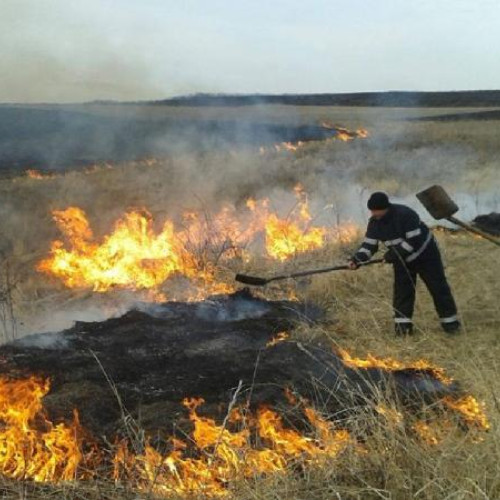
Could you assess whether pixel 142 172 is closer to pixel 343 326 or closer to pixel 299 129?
pixel 343 326

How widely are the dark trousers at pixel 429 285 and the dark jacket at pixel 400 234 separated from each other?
0.42ft

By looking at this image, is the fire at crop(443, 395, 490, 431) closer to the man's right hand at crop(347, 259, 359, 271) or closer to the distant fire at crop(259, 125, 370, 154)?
the man's right hand at crop(347, 259, 359, 271)

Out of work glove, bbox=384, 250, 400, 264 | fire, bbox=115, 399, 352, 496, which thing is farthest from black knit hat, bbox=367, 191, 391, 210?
fire, bbox=115, 399, 352, 496

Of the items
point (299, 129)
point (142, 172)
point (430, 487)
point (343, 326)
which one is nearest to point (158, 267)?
point (343, 326)

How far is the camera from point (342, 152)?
24016mm

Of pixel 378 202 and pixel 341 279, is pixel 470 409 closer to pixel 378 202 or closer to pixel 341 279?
pixel 378 202

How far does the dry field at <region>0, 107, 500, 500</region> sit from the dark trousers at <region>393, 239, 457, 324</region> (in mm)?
298

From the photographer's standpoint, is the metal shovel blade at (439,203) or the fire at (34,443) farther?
the metal shovel blade at (439,203)

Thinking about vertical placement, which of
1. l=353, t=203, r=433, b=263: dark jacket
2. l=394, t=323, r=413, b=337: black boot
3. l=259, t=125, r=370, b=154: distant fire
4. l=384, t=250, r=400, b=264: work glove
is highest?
l=259, t=125, r=370, b=154: distant fire

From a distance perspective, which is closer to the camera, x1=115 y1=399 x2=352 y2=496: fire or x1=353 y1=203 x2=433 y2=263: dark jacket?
x1=115 y1=399 x2=352 y2=496: fire

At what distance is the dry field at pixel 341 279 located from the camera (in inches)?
113

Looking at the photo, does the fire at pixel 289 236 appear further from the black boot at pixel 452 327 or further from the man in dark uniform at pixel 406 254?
the black boot at pixel 452 327

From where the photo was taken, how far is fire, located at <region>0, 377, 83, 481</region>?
3.81m

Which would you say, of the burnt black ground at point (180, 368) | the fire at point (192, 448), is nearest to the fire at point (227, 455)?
the fire at point (192, 448)
